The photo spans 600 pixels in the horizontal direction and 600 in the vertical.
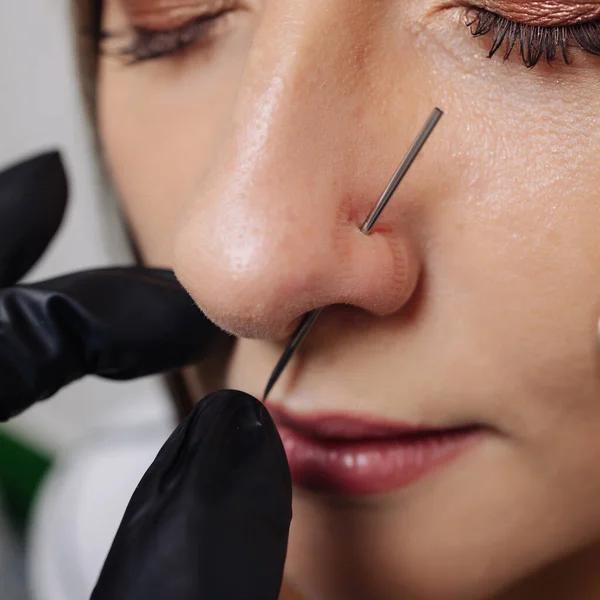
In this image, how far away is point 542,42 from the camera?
20.9 inches

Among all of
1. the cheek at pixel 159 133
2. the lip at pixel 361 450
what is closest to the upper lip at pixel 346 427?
the lip at pixel 361 450

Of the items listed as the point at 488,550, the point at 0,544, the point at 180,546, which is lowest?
the point at 0,544

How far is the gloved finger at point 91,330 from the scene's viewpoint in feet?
2.20

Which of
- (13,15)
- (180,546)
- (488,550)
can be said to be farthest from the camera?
(13,15)

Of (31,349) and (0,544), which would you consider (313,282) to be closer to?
(31,349)

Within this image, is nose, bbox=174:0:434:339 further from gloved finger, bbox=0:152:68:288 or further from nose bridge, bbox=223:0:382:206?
gloved finger, bbox=0:152:68:288

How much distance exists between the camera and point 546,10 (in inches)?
20.3

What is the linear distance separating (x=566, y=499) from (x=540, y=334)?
0.16 metres

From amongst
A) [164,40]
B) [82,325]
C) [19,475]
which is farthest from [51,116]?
[82,325]

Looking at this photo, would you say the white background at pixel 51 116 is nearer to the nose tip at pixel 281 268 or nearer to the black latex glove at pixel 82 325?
the black latex glove at pixel 82 325

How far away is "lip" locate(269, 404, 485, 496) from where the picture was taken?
0.61 meters

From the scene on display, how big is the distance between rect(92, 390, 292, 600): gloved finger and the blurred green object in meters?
1.28

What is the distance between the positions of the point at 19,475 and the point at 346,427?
1328 mm

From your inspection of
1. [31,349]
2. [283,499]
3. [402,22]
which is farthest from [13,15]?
[283,499]
